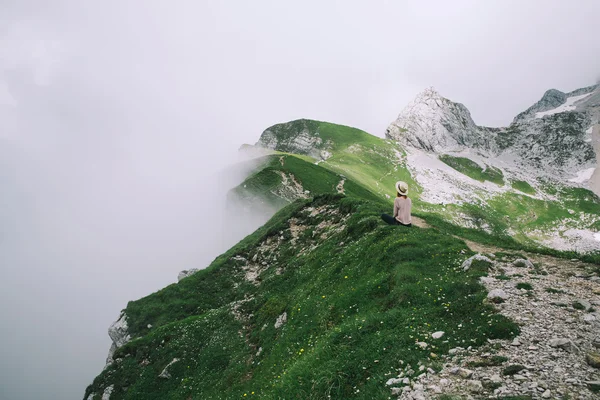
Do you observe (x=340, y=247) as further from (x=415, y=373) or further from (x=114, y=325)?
(x=114, y=325)

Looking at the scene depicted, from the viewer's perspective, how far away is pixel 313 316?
2025 cm

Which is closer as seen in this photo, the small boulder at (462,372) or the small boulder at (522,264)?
the small boulder at (462,372)

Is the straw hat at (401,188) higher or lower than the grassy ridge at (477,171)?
higher

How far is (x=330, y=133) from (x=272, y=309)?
168 meters

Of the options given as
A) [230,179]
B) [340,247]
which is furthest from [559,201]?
[340,247]

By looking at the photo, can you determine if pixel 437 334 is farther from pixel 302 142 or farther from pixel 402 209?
pixel 302 142

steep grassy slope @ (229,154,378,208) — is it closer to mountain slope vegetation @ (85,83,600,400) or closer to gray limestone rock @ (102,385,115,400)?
mountain slope vegetation @ (85,83,600,400)

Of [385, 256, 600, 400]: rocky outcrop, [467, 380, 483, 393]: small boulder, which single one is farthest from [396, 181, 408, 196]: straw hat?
[467, 380, 483, 393]: small boulder

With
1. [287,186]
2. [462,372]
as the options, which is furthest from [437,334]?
[287,186]

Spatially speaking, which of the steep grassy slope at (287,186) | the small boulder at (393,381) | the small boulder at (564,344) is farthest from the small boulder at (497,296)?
the steep grassy slope at (287,186)

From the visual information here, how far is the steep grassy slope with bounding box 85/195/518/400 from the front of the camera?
1220cm

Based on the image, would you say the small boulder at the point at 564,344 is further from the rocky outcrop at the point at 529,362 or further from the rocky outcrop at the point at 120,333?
the rocky outcrop at the point at 120,333

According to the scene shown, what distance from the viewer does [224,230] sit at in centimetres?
10831

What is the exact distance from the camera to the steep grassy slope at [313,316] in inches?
480
